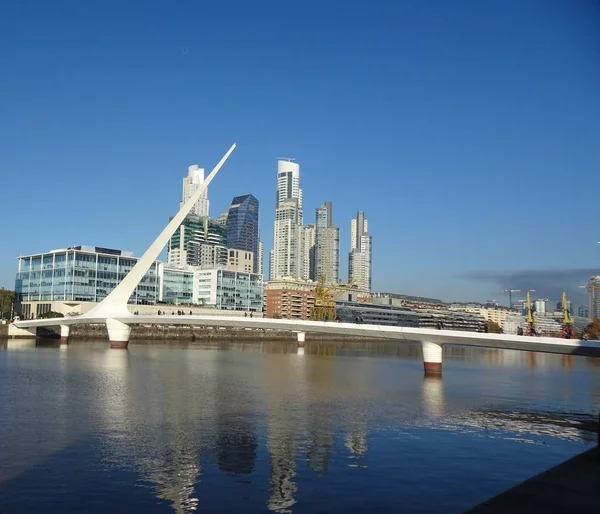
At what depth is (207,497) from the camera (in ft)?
32.1

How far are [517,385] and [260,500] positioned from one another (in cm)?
2517

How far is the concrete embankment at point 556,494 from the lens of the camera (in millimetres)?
5859

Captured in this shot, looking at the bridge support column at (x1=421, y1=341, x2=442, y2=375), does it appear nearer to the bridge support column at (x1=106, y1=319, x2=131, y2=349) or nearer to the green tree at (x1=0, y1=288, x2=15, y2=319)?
the bridge support column at (x1=106, y1=319, x2=131, y2=349)

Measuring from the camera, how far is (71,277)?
90188mm

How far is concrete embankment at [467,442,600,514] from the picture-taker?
5859 mm

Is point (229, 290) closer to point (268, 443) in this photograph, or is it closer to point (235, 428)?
point (235, 428)

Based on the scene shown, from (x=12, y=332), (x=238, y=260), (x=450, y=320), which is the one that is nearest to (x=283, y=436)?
(x=12, y=332)

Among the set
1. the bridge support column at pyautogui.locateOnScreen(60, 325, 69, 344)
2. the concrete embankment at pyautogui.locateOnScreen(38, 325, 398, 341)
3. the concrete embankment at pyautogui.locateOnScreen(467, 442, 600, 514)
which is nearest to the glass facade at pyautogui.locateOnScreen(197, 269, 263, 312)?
the concrete embankment at pyautogui.locateOnScreen(38, 325, 398, 341)

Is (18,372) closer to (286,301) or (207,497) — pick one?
(207,497)

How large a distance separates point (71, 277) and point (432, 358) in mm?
67536

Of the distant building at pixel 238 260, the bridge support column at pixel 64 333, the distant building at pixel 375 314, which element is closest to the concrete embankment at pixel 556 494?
the bridge support column at pixel 64 333

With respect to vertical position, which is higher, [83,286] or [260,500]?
[83,286]

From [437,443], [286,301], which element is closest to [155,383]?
[437,443]

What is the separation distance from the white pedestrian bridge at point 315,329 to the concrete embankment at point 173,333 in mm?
5961
